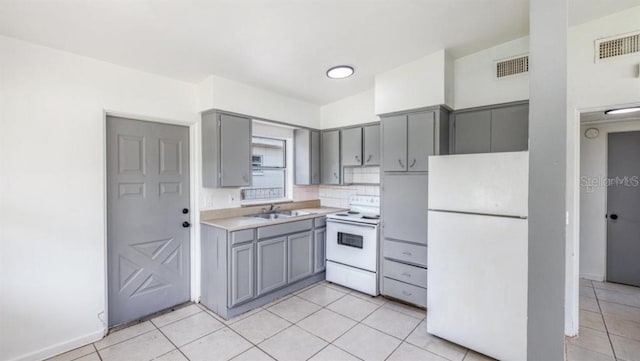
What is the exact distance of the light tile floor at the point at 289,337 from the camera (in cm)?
228

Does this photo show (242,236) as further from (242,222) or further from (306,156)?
(306,156)

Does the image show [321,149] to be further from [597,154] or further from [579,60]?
[597,154]

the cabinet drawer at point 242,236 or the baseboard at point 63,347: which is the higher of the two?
the cabinet drawer at point 242,236

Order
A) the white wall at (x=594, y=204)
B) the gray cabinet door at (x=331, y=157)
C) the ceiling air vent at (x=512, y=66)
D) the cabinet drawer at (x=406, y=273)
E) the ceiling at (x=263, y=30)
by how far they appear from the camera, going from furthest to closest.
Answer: the gray cabinet door at (x=331, y=157) < the white wall at (x=594, y=204) < the cabinet drawer at (x=406, y=273) < the ceiling air vent at (x=512, y=66) < the ceiling at (x=263, y=30)

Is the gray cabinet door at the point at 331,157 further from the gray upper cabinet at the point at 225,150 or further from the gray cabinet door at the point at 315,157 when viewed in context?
the gray upper cabinet at the point at 225,150

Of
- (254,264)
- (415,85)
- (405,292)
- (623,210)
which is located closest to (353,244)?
(405,292)

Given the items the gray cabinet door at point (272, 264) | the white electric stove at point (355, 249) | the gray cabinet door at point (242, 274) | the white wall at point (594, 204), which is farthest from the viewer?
the white wall at point (594, 204)

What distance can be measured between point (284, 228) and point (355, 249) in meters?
0.92

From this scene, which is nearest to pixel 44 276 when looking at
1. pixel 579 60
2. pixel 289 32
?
pixel 289 32

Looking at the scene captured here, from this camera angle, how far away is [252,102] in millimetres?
3398

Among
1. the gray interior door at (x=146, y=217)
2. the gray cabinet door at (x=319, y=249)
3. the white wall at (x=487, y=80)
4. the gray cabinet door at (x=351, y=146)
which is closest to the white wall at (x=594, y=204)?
the white wall at (x=487, y=80)

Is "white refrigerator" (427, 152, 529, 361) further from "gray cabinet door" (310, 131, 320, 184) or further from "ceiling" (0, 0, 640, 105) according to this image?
"gray cabinet door" (310, 131, 320, 184)

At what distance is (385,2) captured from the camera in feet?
6.83

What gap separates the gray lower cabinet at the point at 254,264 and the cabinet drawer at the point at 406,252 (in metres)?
0.98
